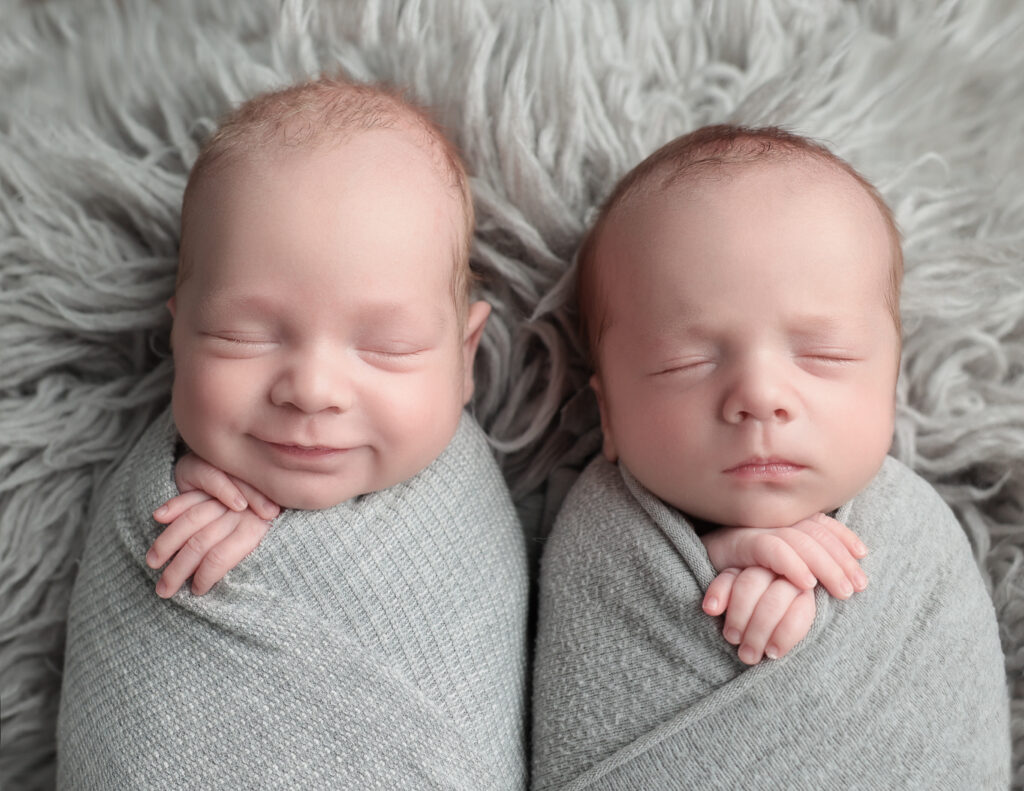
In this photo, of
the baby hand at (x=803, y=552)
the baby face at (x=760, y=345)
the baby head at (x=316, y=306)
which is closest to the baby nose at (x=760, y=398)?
the baby face at (x=760, y=345)

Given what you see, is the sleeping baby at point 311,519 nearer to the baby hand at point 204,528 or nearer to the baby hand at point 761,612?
the baby hand at point 204,528

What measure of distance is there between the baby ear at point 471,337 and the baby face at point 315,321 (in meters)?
0.11

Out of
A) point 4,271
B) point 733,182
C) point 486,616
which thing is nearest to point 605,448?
point 486,616

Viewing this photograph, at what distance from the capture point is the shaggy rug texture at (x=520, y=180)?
49.8 inches

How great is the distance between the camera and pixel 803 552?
1.03m

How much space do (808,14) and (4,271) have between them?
43.9 inches

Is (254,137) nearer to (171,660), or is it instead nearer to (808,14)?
(171,660)

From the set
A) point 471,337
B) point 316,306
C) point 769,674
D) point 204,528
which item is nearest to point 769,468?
point 769,674

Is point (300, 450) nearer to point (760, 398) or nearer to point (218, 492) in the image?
point (218, 492)

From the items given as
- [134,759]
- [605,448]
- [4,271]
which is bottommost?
[134,759]

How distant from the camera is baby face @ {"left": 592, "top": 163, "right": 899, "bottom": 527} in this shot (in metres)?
1.03

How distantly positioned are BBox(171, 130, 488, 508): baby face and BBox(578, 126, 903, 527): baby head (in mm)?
237

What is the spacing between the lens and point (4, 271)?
126cm

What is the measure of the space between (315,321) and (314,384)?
70 millimetres
